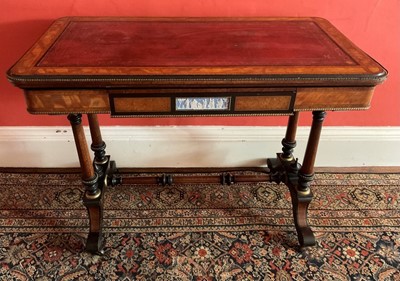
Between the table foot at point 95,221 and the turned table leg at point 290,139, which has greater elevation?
the turned table leg at point 290,139

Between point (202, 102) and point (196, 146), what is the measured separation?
787mm

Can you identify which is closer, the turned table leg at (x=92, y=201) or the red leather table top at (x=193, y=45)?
the red leather table top at (x=193, y=45)

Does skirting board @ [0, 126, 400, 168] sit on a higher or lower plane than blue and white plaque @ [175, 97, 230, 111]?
lower

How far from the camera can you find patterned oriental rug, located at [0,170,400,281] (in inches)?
56.9

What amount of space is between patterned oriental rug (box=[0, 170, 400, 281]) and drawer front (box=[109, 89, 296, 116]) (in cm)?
65

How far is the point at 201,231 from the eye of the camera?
5.28 feet

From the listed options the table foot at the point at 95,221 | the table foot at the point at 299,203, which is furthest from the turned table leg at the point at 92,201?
the table foot at the point at 299,203

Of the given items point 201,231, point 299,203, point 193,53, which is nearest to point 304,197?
point 299,203

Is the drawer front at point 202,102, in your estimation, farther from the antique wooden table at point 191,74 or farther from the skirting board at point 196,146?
the skirting board at point 196,146

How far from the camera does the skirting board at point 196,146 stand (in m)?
1.83

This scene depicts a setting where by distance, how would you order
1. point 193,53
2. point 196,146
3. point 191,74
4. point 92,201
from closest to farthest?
1. point 191,74
2. point 193,53
3. point 92,201
4. point 196,146

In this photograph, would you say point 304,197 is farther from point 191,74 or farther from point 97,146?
point 97,146

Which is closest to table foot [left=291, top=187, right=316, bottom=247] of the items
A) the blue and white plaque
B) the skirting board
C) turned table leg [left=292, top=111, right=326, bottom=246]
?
turned table leg [left=292, top=111, right=326, bottom=246]

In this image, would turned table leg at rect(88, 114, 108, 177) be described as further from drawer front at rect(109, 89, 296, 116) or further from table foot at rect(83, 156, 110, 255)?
drawer front at rect(109, 89, 296, 116)
